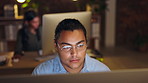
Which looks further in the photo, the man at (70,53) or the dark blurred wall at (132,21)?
the dark blurred wall at (132,21)

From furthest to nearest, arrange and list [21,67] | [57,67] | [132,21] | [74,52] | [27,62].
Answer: [132,21], [27,62], [21,67], [57,67], [74,52]

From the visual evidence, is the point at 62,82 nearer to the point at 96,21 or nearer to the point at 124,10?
the point at 96,21

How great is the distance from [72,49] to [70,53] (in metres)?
0.02

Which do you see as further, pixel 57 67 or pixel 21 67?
pixel 21 67

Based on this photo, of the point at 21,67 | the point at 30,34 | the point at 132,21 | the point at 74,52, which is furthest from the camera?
the point at 132,21

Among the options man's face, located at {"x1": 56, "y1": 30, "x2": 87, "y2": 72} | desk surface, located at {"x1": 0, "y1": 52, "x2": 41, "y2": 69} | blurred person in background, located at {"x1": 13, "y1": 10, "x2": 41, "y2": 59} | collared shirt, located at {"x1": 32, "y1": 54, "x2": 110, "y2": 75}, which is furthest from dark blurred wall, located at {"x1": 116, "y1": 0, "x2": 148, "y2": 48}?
man's face, located at {"x1": 56, "y1": 30, "x2": 87, "y2": 72}

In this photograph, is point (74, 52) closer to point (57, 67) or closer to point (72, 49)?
point (72, 49)

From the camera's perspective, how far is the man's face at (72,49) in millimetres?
1319

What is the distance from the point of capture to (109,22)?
5.62 metres

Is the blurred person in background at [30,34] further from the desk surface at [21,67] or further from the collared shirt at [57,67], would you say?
the collared shirt at [57,67]

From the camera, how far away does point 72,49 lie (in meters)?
1.32

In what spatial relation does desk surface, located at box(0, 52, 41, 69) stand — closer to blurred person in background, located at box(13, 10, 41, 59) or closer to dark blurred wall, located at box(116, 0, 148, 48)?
blurred person in background, located at box(13, 10, 41, 59)

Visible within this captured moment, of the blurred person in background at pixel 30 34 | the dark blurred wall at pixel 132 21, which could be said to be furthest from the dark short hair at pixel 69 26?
the dark blurred wall at pixel 132 21

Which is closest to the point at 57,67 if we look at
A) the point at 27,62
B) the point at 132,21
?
the point at 27,62
